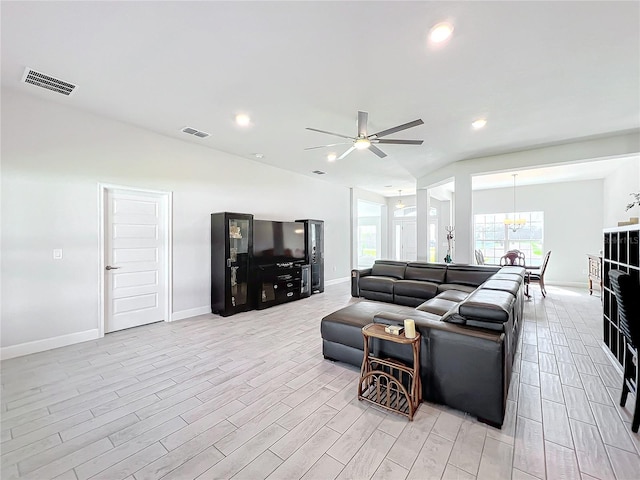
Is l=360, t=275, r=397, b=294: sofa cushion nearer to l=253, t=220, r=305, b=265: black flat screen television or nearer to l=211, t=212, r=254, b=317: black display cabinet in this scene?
l=253, t=220, r=305, b=265: black flat screen television

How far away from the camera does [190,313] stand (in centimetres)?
476

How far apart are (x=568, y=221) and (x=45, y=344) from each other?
11.5 metres

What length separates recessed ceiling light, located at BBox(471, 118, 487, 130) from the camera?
12.3 feet

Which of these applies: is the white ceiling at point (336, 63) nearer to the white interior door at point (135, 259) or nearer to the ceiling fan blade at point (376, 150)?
the ceiling fan blade at point (376, 150)

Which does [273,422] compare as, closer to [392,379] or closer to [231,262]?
[392,379]

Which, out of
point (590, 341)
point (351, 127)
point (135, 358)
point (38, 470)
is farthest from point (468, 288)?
point (38, 470)

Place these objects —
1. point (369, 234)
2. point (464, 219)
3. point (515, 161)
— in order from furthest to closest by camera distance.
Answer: point (369, 234) < point (464, 219) < point (515, 161)

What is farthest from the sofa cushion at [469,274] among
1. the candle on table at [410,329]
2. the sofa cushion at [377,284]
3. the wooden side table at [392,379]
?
the candle on table at [410,329]

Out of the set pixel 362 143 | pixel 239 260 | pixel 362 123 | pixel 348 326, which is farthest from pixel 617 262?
pixel 239 260

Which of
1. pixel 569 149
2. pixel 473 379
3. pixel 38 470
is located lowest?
pixel 38 470

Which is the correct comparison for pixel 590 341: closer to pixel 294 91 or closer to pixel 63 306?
pixel 294 91

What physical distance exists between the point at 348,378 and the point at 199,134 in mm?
4125

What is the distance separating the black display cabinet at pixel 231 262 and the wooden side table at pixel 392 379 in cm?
310

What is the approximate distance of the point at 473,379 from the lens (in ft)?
6.68
